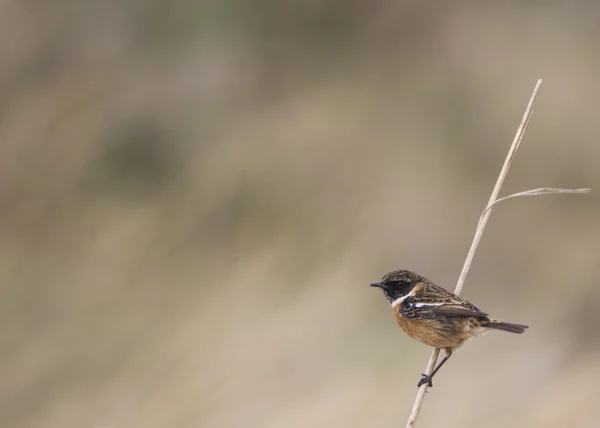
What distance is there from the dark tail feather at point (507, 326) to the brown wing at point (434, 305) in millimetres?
97

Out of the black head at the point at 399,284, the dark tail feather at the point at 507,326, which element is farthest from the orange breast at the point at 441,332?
the black head at the point at 399,284

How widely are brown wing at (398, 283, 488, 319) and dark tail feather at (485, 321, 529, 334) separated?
0.10 meters

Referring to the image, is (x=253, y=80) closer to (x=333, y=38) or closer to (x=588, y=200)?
(x=333, y=38)

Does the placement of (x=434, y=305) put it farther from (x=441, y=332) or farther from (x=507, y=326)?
(x=507, y=326)

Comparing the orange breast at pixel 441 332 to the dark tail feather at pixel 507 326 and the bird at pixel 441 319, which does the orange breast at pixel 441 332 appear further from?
the dark tail feather at pixel 507 326

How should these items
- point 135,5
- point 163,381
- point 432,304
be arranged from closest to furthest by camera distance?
point 432,304
point 163,381
point 135,5

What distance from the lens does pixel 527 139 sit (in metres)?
8.74

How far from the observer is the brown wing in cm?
474

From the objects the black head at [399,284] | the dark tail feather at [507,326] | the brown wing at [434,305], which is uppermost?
the black head at [399,284]

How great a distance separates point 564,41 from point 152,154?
4.93 m

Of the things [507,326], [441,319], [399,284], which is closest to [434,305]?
[441,319]

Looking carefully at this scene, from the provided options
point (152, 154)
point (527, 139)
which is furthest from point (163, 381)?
point (527, 139)

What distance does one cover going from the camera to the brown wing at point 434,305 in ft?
15.6

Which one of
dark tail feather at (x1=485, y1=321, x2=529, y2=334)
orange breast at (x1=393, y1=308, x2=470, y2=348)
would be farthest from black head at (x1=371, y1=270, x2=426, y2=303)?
dark tail feather at (x1=485, y1=321, x2=529, y2=334)
